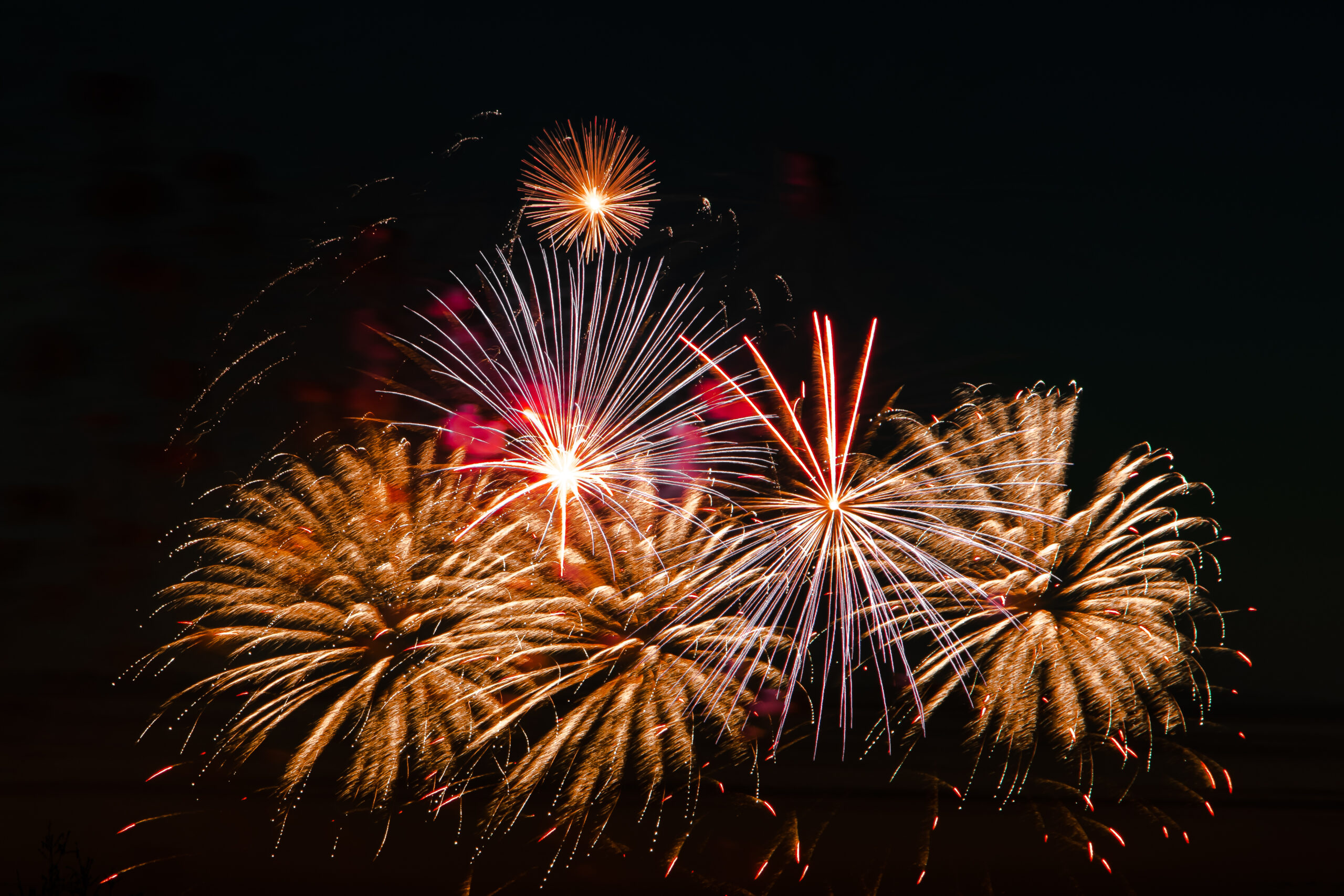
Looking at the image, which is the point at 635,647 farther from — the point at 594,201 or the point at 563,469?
the point at 594,201

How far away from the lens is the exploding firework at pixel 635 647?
10531 millimetres

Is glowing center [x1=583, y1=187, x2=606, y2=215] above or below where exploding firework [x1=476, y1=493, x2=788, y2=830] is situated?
above

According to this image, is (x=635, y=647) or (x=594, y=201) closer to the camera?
(x=594, y=201)

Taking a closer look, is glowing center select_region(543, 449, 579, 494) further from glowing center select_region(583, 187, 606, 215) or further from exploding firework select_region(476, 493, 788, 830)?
glowing center select_region(583, 187, 606, 215)

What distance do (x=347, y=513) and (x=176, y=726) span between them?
21.2m

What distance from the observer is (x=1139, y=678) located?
36.6 ft

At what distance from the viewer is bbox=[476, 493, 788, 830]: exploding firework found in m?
10.5

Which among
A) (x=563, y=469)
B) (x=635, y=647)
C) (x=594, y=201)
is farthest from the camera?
(x=635, y=647)

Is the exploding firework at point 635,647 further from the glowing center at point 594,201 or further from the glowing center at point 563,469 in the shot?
the glowing center at point 594,201

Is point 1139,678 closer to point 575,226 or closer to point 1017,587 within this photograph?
point 1017,587

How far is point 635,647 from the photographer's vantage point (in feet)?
37.5

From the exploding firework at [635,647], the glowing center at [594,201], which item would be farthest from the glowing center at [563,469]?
the glowing center at [594,201]

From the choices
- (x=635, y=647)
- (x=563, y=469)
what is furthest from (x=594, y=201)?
(x=635, y=647)

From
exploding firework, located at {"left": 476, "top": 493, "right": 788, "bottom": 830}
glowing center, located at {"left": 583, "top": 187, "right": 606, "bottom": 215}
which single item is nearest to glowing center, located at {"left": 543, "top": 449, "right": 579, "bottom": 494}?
exploding firework, located at {"left": 476, "top": 493, "right": 788, "bottom": 830}
